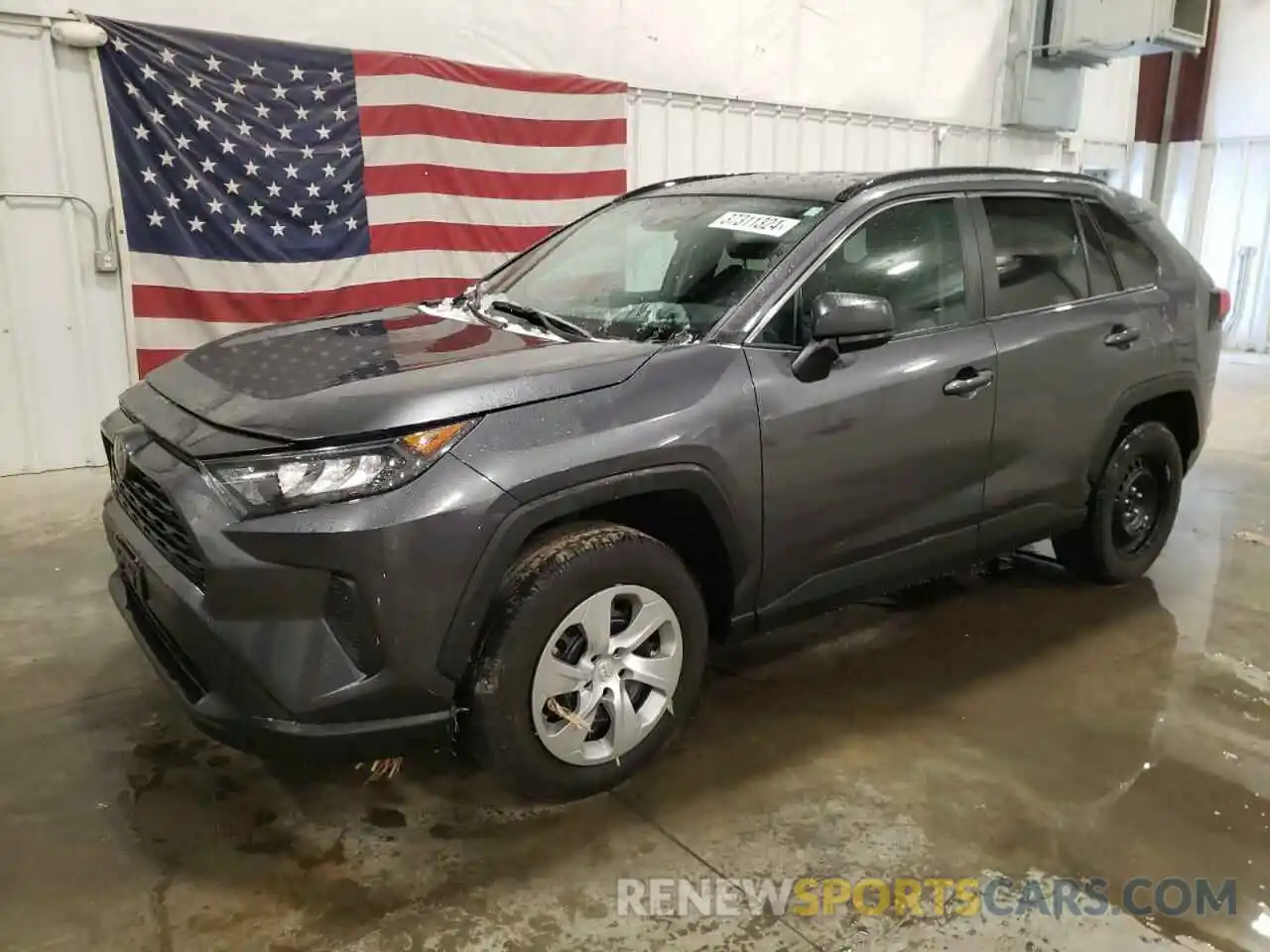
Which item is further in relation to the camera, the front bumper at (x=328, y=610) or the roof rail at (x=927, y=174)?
the roof rail at (x=927, y=174)

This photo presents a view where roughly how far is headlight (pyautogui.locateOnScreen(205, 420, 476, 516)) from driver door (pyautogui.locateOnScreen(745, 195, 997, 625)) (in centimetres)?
97

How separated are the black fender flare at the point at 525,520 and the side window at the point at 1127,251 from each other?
2.26 metres

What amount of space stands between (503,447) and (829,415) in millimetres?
1020

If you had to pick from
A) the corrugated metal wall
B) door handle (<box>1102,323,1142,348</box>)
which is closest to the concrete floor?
door handle (<box>1102,323,1142,348</box>)

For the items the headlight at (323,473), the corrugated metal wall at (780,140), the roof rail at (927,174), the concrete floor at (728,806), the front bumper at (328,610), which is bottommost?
the concrete floor at (728,806)

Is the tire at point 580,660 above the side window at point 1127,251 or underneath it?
underneath

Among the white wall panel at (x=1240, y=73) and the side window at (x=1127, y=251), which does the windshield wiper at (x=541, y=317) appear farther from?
the white wall panel at (x=1240, y=73)

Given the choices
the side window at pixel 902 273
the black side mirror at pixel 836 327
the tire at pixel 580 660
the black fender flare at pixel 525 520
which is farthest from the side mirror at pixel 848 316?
the tire at pixel 580 660

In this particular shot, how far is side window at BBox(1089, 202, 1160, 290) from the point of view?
151 inches

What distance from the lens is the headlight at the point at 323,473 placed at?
212cm

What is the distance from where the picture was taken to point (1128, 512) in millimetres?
4082

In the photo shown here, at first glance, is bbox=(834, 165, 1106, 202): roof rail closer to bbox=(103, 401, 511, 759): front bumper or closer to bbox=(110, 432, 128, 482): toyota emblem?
bbox=(103, 401, 511, 759): front bumper

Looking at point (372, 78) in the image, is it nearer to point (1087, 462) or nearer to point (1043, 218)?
point (1043, 218)

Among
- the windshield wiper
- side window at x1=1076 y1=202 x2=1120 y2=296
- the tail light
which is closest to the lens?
the windshield wiper
